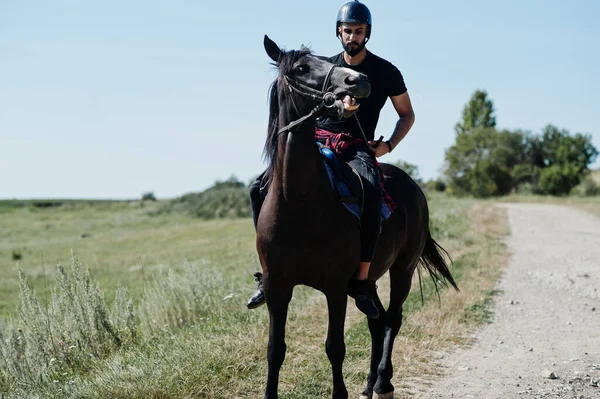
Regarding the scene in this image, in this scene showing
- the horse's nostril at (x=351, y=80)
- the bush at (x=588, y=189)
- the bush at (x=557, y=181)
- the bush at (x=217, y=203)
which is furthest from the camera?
the bush at (x=557, y=181)

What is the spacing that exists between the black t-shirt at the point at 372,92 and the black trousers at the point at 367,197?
282 mm

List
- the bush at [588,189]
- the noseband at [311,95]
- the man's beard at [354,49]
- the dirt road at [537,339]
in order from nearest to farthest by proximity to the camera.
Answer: the noseband at [311,95] < the man's beard at [354,49] < the dirt road at [537,339] < the bush at [588,189]

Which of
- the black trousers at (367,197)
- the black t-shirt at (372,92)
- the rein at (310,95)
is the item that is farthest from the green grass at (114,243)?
the rein at (310,95)

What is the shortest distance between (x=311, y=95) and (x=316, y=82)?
11 centimetres

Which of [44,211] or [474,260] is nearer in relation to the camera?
[474,260]

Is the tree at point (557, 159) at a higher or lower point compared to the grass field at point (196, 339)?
higher

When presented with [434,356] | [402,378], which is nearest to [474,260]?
[434,356]

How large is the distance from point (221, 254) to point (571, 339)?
61.9 ft

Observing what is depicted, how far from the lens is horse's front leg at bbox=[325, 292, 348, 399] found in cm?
488

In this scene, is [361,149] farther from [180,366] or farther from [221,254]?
[221,254]

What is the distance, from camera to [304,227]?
15.3 feet

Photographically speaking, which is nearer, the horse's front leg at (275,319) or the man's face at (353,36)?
the horse's front leg at (275,319)

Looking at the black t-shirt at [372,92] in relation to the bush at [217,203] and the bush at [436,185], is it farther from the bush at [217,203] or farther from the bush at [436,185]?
the bush at [436,185]

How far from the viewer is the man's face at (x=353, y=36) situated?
17.4 feet
